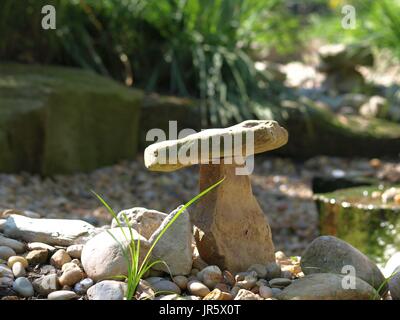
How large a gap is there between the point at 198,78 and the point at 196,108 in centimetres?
37

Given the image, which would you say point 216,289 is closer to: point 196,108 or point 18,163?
point 18,163

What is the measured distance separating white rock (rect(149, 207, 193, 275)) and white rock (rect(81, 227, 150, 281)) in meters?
0.04

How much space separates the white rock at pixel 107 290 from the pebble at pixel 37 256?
298 mm

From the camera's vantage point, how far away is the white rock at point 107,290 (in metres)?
1.97

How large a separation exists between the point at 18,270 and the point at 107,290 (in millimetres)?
320

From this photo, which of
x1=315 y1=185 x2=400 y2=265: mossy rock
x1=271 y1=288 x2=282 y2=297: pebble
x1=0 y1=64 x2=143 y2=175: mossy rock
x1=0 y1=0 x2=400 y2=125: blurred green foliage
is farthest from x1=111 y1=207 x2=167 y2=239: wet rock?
x1=0 y1=0 x2=400 y2=125: blurred green foliage

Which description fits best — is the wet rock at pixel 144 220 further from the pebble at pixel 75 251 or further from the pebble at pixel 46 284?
the pebble at pixel 46 284

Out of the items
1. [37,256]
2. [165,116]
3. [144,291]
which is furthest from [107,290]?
[165,116]

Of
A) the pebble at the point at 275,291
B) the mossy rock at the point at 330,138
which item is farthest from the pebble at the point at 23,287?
the mossy rock at the point at 330,138

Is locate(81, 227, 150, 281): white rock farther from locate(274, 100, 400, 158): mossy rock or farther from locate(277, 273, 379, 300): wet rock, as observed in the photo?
locate(274, 100, 400, 158): mossy rock

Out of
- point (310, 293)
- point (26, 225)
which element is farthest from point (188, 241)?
point (26, 225)

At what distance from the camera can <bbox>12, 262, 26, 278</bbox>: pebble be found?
7.05 feet
